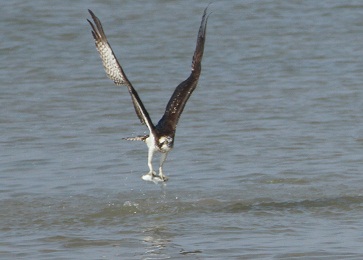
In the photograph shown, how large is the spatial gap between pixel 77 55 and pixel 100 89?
7.74 ft

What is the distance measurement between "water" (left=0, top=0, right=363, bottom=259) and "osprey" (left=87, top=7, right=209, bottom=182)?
1.71 ft

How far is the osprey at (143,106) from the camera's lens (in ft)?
27.5

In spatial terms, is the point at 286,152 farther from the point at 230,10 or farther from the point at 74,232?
the point at 230,10

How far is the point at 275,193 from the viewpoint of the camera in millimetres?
9422

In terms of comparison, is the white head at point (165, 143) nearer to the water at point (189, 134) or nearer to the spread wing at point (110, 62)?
the spread wing at point (110, 62)

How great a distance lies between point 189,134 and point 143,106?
12.3 ft

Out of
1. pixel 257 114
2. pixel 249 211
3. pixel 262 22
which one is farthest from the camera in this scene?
pixel 262 22

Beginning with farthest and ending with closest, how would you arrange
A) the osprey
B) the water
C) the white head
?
the white head
the osprey
the water

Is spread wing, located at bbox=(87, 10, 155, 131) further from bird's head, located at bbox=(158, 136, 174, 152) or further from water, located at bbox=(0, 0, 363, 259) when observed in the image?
water, located at bbox=(0, 0, 363, 259)

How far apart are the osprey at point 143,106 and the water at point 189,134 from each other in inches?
20.5

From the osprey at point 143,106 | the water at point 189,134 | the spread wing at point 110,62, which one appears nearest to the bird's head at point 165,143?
the osprey at point 143,106

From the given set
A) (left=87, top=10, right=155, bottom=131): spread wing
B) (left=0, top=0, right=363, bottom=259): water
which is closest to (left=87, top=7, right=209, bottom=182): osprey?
(left=87, top=10, right=155, bottom=131): spread wing

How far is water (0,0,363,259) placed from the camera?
811 cm

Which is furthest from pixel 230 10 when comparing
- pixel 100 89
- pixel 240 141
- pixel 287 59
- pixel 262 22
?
pixel 240 141
